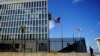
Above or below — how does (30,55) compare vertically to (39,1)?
below

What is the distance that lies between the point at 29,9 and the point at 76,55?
275ft

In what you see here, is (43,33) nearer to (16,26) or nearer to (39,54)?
(16,26)

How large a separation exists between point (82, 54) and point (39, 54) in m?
6.55

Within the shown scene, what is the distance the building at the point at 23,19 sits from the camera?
97375mm

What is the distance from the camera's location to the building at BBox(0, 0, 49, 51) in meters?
97.4

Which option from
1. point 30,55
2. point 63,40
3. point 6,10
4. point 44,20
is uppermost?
point 6,10

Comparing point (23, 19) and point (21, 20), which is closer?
point (21, 20)

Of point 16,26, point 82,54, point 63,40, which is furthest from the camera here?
point 16,26

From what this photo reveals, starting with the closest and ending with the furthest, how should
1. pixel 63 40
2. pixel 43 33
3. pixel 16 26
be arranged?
1. pixel 63 40
2. pixel 43 33
3. pixel 16 26

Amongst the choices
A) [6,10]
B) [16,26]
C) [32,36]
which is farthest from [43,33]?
[6,10]

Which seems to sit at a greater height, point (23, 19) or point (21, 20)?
point (23, 19)

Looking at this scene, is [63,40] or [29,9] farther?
[29,9]

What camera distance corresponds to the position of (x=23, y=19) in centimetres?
10256

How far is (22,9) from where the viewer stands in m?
105
